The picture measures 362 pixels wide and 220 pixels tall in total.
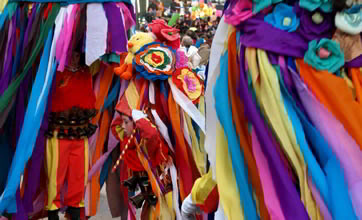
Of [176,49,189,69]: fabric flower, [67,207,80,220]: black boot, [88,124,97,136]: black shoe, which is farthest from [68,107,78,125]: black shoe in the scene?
[176,49,189,69]: fabric flower

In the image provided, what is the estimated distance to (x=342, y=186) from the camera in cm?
120

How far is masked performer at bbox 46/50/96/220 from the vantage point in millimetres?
2898

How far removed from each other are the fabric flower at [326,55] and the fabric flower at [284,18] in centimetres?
8

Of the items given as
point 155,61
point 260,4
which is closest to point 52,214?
point 155,61

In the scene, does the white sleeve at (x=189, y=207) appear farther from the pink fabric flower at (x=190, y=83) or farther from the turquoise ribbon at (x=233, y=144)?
the pink fabric flower at (x=190, y=83)

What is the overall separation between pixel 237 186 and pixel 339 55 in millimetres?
462

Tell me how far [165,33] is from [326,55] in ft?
5.98

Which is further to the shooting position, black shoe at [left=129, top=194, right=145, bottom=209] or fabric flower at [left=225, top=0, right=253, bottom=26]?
black shoe at [left=129, top=194, right=145, bottom=209]

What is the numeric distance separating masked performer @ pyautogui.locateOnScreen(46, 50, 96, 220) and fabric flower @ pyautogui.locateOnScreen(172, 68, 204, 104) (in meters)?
0.60

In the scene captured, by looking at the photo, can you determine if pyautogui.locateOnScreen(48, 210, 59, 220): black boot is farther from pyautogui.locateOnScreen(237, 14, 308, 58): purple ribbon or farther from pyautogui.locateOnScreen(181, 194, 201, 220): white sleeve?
pyautogui.locateOnScreen(237, 14, 308, 58): purple ribbon

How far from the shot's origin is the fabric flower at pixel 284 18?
1279mm

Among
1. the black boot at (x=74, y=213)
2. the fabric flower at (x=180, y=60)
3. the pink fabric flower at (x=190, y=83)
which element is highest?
the fabric flower at (x=180, y=60)

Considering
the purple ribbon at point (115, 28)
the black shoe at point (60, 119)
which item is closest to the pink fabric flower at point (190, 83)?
the purple ribbon at point (115, 28)

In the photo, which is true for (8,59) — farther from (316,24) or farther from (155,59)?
(316,24)
